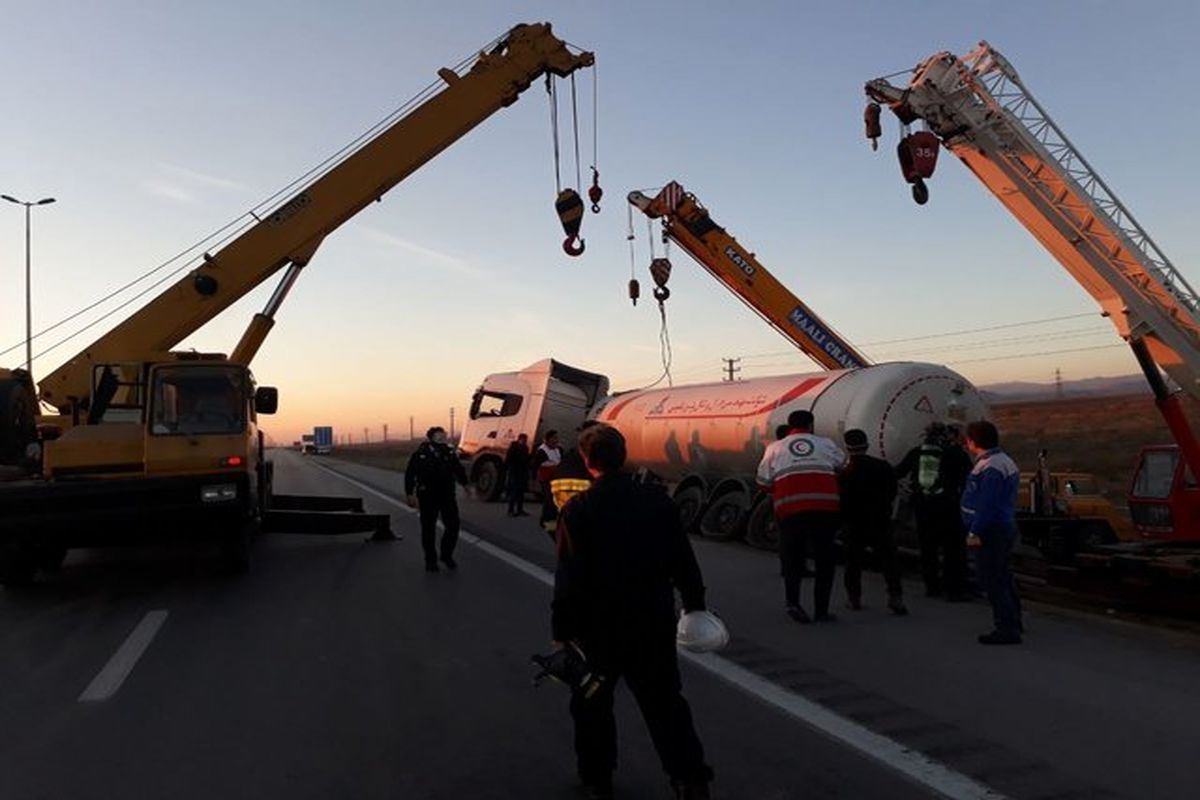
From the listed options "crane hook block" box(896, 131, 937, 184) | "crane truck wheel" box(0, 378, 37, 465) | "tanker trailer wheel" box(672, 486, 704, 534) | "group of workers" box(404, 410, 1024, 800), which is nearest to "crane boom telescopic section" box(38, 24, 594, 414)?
"crane truck wheel" box(0, 378, 37, 465)

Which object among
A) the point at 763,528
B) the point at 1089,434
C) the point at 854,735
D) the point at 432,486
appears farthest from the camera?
the point at 1089,434

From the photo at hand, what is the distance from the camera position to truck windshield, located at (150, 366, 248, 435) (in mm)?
10945

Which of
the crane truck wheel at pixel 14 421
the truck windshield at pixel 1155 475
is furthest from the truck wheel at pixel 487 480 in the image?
the truck windshield at pixel 1155 475

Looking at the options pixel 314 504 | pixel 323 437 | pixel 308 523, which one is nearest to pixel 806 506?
pixel 308 523

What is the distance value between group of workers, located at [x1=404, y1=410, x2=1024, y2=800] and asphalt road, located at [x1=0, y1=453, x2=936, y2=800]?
0.63m

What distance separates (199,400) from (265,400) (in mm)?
1383

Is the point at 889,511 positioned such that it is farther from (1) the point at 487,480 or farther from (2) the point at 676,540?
(1) the point at 487,480

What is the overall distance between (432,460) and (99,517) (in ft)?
11.9

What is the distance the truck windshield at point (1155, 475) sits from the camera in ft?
39.5

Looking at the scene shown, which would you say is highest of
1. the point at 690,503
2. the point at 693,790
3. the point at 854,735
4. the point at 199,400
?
the point at 199,400

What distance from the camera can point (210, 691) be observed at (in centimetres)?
642

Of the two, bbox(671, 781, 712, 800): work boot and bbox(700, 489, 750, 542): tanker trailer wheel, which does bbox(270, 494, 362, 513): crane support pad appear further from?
bbox(671, 781, 712, 800): work boot

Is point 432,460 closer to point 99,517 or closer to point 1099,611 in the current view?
point 99,517

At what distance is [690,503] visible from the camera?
17.0 meters
